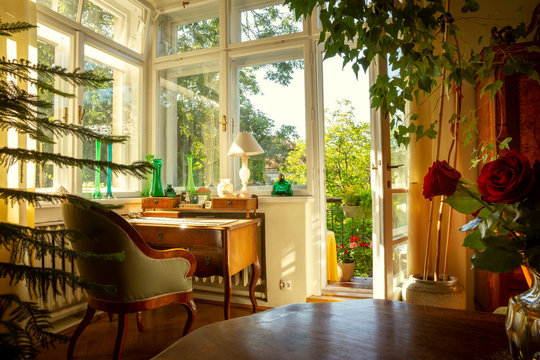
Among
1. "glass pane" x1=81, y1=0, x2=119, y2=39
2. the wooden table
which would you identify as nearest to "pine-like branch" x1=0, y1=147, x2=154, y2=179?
the wooden table

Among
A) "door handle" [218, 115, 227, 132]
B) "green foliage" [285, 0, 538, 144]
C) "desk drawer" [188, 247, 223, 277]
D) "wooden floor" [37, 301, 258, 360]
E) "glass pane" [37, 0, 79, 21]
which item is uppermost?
"glass pane" [37, 0, 79, 21]

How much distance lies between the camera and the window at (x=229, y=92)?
3.09 meters

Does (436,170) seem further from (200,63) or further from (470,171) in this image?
(200,63)

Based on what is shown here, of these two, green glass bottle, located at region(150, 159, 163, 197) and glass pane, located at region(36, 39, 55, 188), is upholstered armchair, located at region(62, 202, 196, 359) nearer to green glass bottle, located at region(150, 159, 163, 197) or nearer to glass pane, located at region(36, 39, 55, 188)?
glass pane, located at region(36, 39, 55, 188)

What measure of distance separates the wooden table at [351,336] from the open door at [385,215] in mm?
1586

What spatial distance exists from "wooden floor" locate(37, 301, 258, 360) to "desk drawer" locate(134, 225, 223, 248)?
24.6 inches

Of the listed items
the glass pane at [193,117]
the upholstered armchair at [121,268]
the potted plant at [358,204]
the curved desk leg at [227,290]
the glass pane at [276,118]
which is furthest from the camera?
the potted plant at [358,204]

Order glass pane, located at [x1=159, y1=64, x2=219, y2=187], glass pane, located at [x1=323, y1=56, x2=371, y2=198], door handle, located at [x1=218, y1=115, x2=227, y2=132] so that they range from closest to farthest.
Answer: door handle, located at [x1=218, y1=115, x2=227, y2=132] < glass pane, located at [x1=159, y1=64, x2=219, y2=187] < glass pane, located at [x1=323, y1=56, x2=371, y2=198]

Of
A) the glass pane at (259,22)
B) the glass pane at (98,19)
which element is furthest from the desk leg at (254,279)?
the glass pane at (98,19)

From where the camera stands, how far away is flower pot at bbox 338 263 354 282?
3.94 metres

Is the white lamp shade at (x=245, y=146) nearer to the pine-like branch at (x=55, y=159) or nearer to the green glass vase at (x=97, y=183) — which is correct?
the green glass vase at (x=97, y=183)

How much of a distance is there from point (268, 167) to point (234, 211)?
510 mm

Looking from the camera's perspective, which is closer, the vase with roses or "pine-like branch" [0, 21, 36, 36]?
the vase with roses

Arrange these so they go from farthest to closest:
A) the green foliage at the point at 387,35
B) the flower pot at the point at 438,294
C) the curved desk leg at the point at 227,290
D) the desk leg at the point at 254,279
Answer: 1. the desk leg at the point at 254,279
2. the curved desk leg at the point at 227,290
3. the flower pot at the point at 438,294
4. the green foliage at the point at 387,35
